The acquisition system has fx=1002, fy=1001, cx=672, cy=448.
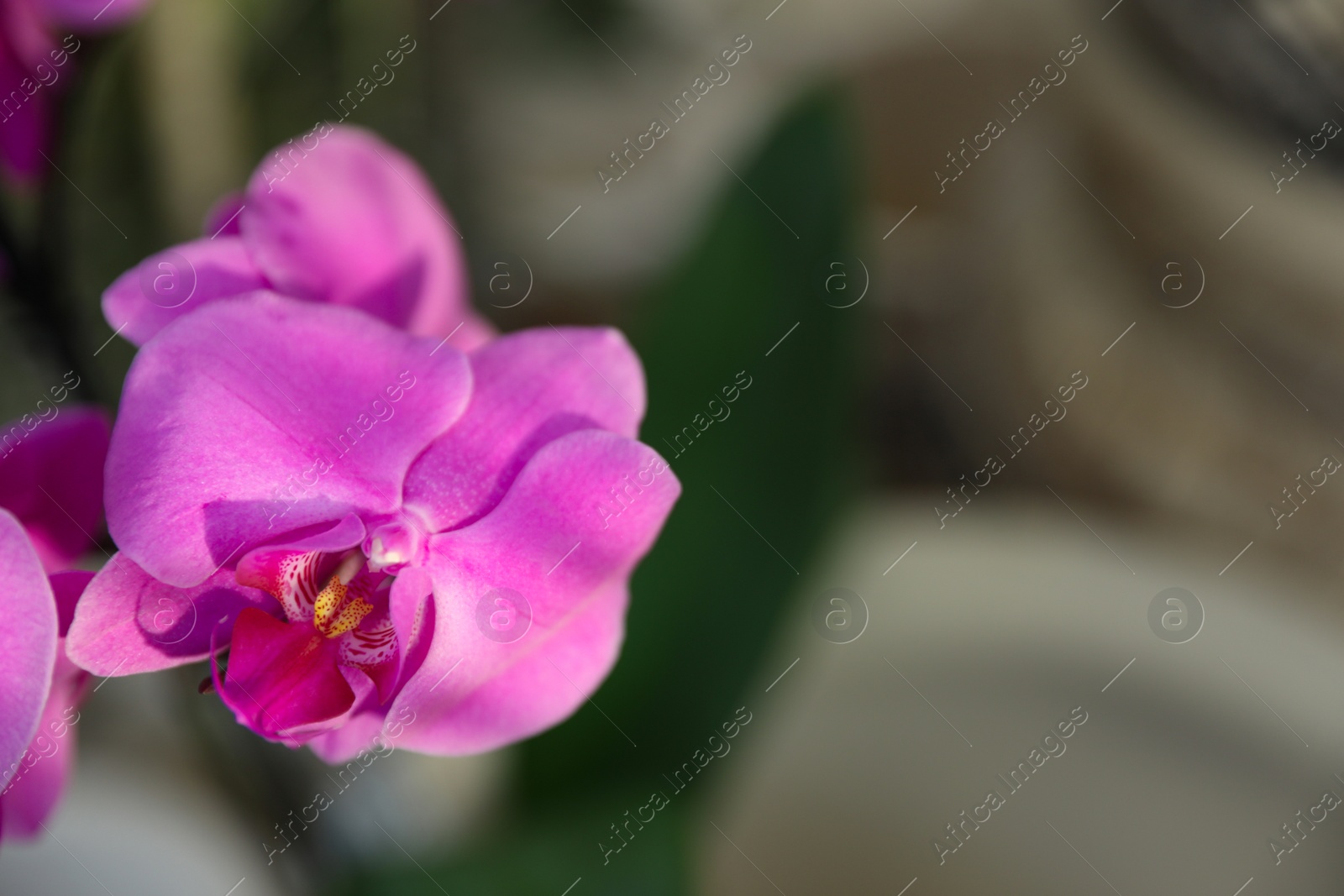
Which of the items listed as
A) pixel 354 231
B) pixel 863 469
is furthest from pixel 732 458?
pixel 354 231

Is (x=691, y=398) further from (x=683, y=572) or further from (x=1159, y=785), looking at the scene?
(x=1159, y=785)

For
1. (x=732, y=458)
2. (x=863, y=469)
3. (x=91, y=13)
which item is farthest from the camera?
(x=863, y=469)

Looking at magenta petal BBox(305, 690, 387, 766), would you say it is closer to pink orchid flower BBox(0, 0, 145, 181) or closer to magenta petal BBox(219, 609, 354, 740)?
magenta petal BBox(219, 609, 354, 740)

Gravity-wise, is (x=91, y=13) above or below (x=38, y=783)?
above

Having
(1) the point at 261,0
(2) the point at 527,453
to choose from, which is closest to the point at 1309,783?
(2) the point at 527,453

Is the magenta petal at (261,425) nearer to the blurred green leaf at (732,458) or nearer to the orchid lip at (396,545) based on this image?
the orchid lip at (396,545)

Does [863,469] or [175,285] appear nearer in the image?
A: [175,285]

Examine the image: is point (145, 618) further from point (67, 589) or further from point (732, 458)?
point (732, 458)

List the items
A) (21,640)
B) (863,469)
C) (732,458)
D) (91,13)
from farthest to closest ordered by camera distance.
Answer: (863,469) < (732,458) < (91,13) < (21,640)
